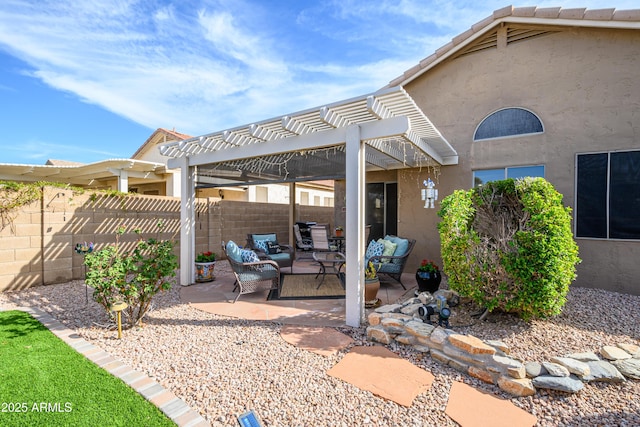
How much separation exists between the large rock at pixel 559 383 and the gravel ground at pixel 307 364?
0.08m

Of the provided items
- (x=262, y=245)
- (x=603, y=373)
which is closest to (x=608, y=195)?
(x=603, y=373)

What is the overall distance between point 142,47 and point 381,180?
23.5 ft

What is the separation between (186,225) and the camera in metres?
7.14

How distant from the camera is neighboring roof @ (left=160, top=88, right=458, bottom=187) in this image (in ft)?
13.9

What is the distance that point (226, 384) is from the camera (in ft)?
9.92

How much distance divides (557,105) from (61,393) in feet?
30.7

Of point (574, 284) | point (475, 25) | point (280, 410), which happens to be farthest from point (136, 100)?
point (574, 284)

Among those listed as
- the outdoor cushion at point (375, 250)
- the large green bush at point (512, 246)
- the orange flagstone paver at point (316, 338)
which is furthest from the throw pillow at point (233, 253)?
the large green bush at point (512, 246)

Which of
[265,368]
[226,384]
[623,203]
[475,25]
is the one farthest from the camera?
[475,25]

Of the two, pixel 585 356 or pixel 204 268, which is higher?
pixel 204 268

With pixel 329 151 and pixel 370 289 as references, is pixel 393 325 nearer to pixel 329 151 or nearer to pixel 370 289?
pixel 370 289

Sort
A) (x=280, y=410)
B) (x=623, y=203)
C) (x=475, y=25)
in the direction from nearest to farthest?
1. (x=280, y=410)
2. (x=623, y=203)
3. (x=475, y=25)

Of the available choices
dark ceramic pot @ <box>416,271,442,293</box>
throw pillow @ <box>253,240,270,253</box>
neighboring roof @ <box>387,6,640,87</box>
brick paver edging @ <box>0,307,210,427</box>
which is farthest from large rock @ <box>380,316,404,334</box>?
neighboring roof @ <box>387,6,640,87</box>

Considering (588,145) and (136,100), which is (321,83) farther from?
(588,145)
